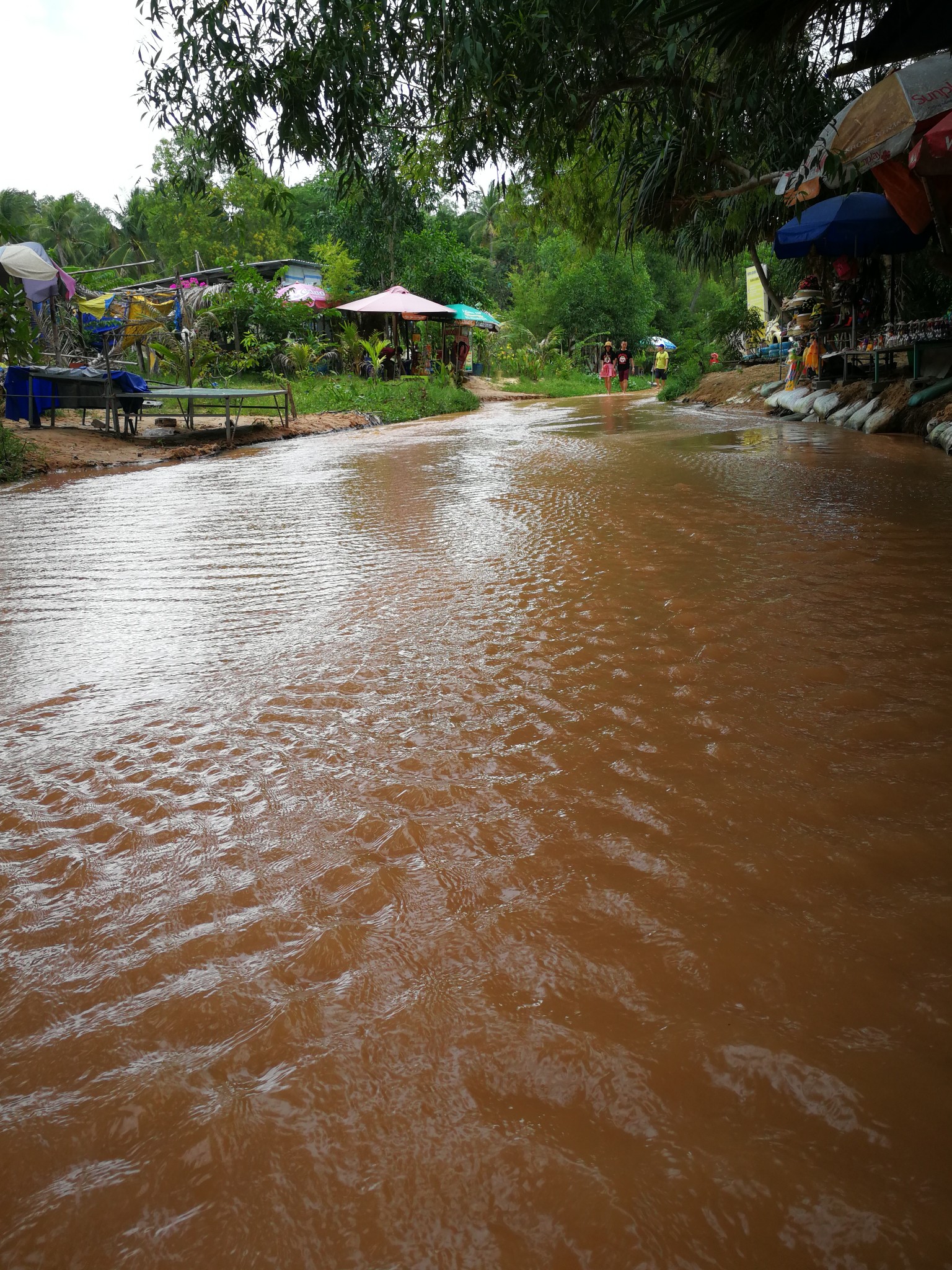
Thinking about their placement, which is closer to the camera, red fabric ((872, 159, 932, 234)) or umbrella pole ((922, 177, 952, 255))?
umbrella pole ((922, 177, 952, 255))

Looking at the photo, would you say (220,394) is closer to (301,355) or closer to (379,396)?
(379,396)

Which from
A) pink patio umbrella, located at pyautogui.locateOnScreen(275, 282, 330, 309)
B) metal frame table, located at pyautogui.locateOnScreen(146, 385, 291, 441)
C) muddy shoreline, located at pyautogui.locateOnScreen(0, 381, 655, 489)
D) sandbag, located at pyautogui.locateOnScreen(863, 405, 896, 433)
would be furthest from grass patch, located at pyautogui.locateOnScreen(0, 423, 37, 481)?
pink patio umbrella, located at pyautogui.locateOnScreen(275, 282, 330, 309)

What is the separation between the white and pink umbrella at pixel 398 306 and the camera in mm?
22922

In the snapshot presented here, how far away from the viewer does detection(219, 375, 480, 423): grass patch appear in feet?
61.7

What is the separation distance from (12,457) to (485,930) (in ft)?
33.3

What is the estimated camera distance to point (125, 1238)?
119 cm

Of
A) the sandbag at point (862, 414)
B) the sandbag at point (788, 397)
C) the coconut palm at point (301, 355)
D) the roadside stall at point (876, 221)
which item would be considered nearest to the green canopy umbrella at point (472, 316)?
the coconut palm at point (301, 355)

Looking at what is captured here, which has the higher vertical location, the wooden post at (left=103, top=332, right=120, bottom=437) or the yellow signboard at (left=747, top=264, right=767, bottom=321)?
the yellow signboard at (left=747, top=264, right=767, bottom=321)

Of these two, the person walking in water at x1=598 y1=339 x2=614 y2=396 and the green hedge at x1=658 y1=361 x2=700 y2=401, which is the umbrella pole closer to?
the green hedge at x1=658 y1=361 x2=700 y2=401

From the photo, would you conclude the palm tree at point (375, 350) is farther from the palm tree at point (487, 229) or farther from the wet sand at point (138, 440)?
the palm tree at point (487, 229)

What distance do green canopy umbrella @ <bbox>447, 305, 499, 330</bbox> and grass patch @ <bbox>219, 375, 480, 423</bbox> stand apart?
420cm

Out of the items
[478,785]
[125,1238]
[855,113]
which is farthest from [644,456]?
[125,1238]

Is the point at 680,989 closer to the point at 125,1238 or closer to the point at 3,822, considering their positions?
the point at 125,1238

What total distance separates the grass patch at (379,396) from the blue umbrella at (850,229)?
31.7 feet
